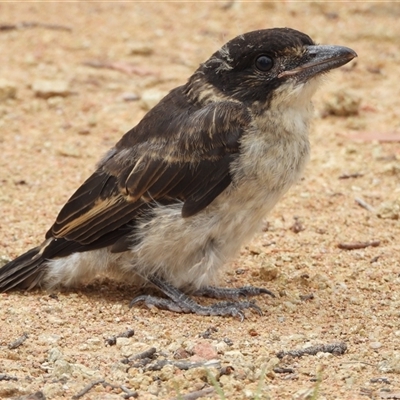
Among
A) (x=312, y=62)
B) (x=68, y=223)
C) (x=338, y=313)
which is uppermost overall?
(x=312, y=62)

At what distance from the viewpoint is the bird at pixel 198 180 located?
231 inches

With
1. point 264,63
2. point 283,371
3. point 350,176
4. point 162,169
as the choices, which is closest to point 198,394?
point 283,371

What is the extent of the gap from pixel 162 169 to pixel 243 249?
137cm

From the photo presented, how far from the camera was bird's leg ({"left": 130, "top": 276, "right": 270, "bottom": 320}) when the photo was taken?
6062 mm

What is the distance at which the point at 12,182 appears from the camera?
819 centimetres

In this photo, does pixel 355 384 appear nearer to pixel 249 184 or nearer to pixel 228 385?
pixel 228 385

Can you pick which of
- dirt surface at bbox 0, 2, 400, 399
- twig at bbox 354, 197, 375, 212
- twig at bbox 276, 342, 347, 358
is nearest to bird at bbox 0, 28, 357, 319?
dirt surface at bbox 0, 2, 400, 399

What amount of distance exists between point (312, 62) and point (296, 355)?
185cm

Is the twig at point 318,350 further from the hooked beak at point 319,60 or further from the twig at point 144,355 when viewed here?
the hooked beak at point 319,60

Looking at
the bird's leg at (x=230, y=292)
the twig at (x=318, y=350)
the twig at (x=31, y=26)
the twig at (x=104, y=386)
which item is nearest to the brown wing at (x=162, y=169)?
the bird's leg at (x=230, y=292)

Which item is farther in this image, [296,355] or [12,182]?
[12,182]

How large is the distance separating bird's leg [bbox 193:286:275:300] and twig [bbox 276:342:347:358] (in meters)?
1.13

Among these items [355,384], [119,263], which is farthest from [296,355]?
[119,263]

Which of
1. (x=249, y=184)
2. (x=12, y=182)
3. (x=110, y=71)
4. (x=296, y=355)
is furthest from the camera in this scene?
(x=110, y=71)
